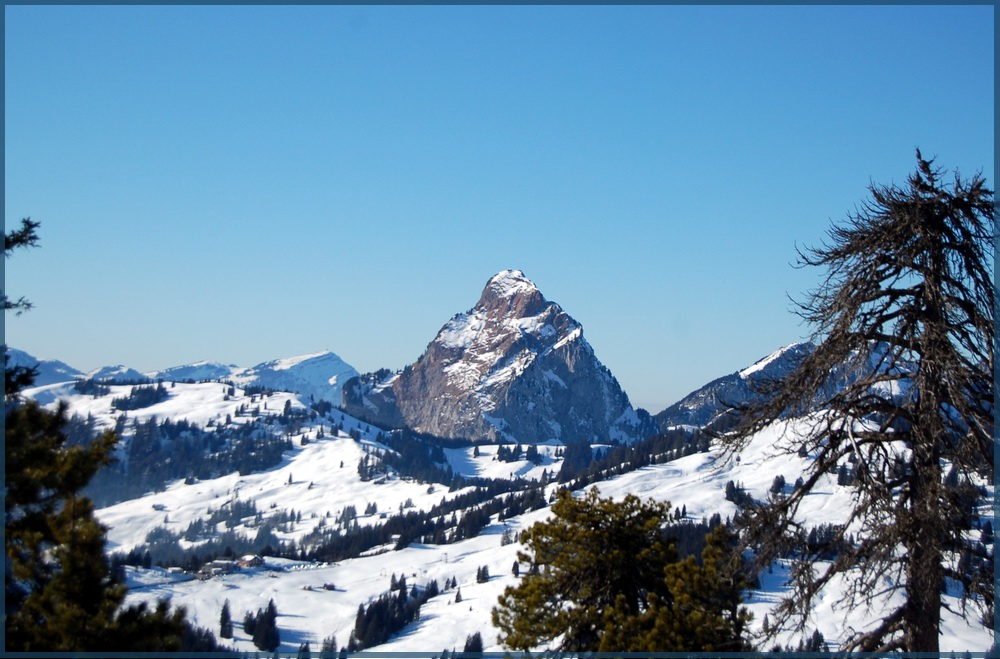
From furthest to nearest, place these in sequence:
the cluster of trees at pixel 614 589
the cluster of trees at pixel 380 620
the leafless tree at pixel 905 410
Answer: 1. the cluster of trees at pixel 380 620
2. the cluster of trees at pixel 614 589
3. the leafless tree at pixel 905 410

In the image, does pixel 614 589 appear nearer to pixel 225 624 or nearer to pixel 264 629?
pixel 264 629

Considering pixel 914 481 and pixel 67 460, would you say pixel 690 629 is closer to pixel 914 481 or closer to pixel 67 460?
pixel 914 481

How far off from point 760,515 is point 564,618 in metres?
7.64

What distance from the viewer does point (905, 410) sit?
14562mm

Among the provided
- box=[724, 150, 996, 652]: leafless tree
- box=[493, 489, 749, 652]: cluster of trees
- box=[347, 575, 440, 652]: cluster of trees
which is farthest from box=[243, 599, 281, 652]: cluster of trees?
box=[724, 150, 996, 652]: leafless tree

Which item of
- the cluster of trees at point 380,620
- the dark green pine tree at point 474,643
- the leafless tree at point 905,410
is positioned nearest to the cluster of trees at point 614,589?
the leafless tree at point 905,410

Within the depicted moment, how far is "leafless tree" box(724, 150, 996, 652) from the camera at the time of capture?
1427 cm

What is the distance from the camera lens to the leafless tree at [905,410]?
1427 centimetres

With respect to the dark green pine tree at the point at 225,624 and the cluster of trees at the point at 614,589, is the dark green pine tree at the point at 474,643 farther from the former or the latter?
the cluster of trees at the point at 614,589

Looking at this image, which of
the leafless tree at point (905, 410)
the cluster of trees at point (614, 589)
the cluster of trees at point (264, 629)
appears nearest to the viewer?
the leafless tree at point (905, 410)

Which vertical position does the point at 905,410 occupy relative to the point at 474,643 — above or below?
above

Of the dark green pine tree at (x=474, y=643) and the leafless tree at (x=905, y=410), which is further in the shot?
the dark green pine tree at (x=474, y=643)

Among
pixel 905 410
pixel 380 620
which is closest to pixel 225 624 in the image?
pixel 380 620

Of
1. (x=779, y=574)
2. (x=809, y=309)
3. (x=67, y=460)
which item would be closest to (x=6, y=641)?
(x=67, y=460)
